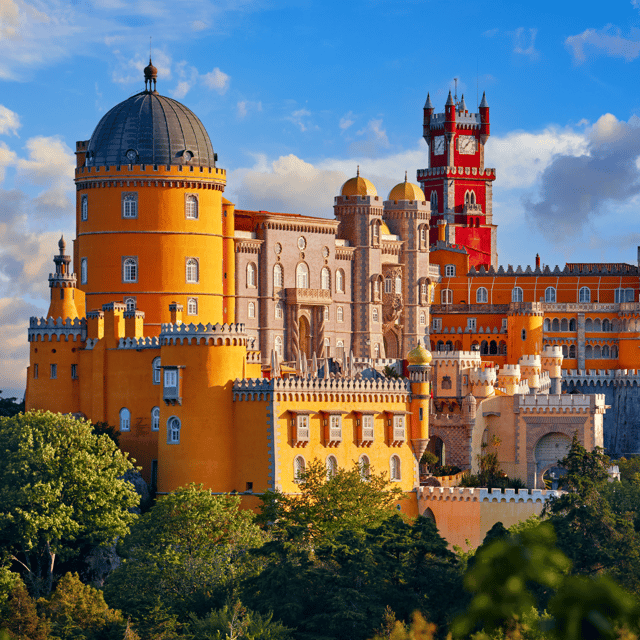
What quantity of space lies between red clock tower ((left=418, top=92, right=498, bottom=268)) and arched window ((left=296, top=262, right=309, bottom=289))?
142 ft

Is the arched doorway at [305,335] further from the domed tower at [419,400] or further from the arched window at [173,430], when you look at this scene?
the arched window at [173,430]

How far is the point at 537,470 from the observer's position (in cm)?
7506

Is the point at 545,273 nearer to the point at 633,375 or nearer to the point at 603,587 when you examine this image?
the point at 633,375

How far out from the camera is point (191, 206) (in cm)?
7112

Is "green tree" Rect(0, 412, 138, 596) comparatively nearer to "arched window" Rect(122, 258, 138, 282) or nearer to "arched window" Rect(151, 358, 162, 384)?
"arched window" Rect(151, 358, 162, 384)

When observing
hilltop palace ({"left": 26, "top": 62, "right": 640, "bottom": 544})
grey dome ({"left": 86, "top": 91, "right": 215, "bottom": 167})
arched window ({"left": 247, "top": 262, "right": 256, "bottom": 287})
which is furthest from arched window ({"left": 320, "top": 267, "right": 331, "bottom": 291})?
grey dome ({"left": 86, "top": 91, "right": 215, "bottom": 167})

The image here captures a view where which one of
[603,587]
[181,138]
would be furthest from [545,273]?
[603,587]

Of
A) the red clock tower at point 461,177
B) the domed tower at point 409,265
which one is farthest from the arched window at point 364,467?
the red clock tower at point 461,177

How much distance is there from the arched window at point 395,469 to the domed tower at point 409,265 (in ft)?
112

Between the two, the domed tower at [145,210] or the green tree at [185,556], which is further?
the domed tower at [145,210]

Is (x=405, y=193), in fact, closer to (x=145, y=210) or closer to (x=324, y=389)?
(x=145, y=210)

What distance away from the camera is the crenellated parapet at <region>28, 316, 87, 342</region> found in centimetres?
6400

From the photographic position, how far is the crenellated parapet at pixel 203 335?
58906 mm

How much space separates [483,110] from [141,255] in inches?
2928
